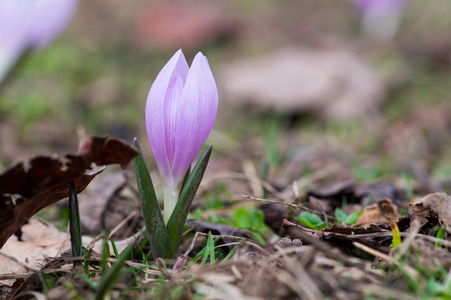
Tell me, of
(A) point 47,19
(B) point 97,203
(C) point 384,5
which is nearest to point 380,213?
(B) point 97,203

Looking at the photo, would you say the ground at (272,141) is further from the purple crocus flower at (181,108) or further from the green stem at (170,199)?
the purple crocus flower at (181,108)

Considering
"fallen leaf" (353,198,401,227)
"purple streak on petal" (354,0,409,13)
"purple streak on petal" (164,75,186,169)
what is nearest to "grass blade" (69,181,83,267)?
"purple streak on petal" (164,75,186,169)

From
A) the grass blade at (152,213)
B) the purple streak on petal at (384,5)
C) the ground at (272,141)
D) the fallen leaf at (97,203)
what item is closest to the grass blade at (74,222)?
the ground at (272,141)

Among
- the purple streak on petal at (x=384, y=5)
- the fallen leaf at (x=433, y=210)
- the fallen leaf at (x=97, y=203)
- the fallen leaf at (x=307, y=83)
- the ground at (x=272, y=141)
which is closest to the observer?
the ground at (x=272, y=141)

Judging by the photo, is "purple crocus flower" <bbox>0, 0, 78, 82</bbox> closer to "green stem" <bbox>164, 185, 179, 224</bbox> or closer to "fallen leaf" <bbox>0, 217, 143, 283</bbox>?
"fallen leaf" <bbox>0, 217, 143, 283</bbox>

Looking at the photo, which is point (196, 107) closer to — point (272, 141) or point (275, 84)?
point (272, 141)

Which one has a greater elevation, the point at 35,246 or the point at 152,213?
the point at 152,213
